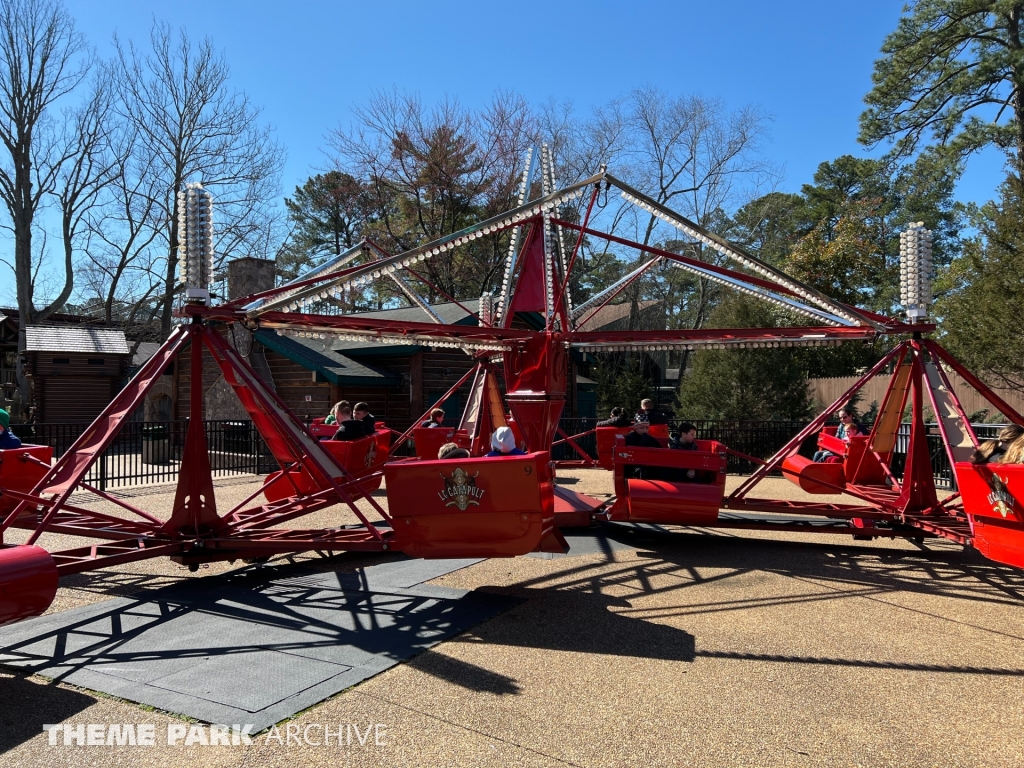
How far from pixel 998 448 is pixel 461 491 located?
15.8ft

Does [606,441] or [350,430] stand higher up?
[350,430]

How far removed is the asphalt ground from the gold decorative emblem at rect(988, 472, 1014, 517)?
3.13 feet

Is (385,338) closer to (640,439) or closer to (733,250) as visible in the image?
(640,439)

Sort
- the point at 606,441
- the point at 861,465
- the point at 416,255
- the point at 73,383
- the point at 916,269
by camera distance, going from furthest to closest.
Result: the point at 73,383
the point at 606,441
the point at 861,465
the point at 916,269
the point at 416,255

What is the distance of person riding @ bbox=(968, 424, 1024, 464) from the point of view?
6.51m

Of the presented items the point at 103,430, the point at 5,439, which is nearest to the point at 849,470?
the point at 103,430

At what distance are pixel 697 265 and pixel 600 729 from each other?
7.28 meters

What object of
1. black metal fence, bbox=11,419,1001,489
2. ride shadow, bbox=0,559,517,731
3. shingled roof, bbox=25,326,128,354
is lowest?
ride shadow, bbox=0,559,517,731

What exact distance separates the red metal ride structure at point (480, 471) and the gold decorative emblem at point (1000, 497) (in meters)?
0.01

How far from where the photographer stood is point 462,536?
20.3ft

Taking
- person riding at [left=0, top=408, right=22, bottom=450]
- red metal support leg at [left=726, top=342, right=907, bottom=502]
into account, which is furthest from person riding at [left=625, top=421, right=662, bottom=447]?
person riding at [left=0, top=408, right=22, bottom=450]

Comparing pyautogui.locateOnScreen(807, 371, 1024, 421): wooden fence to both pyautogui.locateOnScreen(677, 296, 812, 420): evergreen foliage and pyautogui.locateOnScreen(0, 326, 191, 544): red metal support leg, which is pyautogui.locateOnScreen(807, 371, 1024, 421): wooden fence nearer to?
pyautogui.locateOnScreen(677, 296, 812, 420): evergreen foliage

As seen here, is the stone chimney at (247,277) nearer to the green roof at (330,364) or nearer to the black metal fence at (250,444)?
the green roof at (330,364)

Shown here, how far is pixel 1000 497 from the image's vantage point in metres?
6.01
